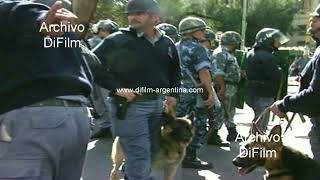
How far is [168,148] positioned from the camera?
223 inches

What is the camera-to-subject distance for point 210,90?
22.5 feet

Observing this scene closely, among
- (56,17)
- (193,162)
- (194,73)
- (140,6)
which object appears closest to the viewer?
(56,17)

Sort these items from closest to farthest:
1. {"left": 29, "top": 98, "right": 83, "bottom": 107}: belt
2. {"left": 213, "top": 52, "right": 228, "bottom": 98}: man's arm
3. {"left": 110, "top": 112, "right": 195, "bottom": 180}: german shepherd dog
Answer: {"left": 29, "top": 98, "right": 83, "bottom": 107}: belt < {"left": 110, "top": 112, "right": 195, "bottom": 180}: german shepherd dog < {"left": 213, "top": 52, "right": 228, "bottom": 98}: man's arm

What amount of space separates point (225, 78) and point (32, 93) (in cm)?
672

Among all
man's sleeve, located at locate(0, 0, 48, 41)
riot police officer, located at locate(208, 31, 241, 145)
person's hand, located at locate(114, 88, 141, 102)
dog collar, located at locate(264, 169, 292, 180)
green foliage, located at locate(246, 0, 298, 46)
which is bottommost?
green foliage, located at locate(246, 0, 298, 46)

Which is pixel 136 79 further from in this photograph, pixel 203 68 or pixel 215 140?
pixel 215 140

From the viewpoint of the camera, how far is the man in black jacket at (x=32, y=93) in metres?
2.20

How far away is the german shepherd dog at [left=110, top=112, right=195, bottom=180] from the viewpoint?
5.63m

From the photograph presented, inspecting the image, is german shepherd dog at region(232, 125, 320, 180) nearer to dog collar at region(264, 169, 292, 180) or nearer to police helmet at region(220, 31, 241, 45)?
dog collar at region(264, 169, 292, 180)

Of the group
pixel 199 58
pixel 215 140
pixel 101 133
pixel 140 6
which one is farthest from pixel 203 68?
pixel 101 133

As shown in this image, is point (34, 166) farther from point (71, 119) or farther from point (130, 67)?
point (130, 67)

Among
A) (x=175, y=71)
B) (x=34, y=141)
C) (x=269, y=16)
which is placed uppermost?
(x=34, y=141)

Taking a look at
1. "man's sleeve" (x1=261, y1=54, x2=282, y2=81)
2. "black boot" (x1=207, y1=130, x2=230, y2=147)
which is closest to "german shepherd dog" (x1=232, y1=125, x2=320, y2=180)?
"man's sleeve" (x1=261, y1=54, x2=282, y2=81)

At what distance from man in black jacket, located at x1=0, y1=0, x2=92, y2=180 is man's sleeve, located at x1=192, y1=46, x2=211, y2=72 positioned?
4.57 meters
